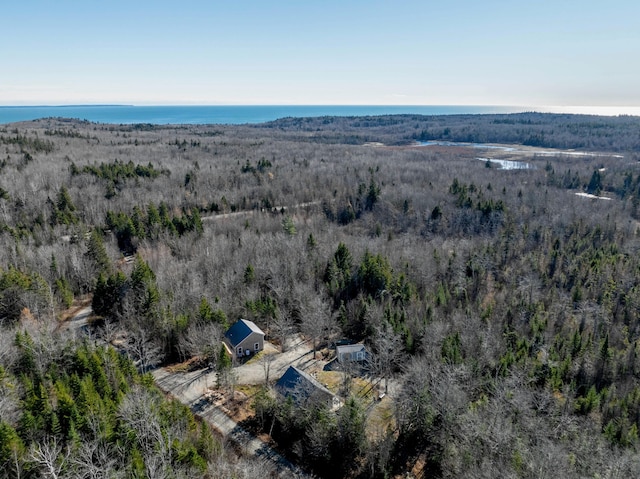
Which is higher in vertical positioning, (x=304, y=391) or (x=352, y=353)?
(x=304, y=391)

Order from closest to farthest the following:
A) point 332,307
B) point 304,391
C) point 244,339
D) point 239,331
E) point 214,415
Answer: point 304,391
point 214,415
point 244,339
point 239,331
point 332,307

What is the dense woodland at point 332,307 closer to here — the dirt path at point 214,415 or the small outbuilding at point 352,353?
the dirt path at point 214,415

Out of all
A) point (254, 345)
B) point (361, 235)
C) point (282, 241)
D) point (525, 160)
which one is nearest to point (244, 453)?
point (254, 345)

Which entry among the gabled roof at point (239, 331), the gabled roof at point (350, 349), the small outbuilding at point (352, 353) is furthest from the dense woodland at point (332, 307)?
the gabled roof at point (239, 331)

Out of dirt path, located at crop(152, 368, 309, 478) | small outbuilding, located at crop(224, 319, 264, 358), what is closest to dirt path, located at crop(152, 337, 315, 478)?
dirt path, located at crop(152, 368, 309, 478)

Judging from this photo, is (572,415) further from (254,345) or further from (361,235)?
(361,235)

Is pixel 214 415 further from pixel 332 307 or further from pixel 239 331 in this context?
pixel 332 307

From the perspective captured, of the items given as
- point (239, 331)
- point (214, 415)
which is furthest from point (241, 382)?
point (239, 331)
